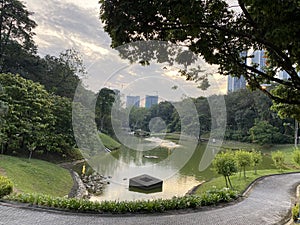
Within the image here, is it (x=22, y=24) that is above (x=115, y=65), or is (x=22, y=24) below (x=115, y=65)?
above

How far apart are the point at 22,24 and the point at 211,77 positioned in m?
19.0

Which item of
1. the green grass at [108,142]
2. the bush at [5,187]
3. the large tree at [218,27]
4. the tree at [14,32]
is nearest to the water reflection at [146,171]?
the green grass at [108,142]

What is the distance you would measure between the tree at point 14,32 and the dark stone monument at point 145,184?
49.4 feet

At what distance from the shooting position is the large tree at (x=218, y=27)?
3150 millimetres

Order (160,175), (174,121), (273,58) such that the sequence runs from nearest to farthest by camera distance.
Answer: (273,58) < (160,175) < (174,121)

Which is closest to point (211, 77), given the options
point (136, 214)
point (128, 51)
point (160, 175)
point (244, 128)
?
point (128, 51)

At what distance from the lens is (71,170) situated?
13.5 meters

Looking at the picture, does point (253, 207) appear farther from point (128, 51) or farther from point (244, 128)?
point (244, 128)

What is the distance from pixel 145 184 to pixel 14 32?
55.5 feet

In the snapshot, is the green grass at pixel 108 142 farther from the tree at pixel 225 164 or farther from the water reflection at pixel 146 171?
the tree at pixel 225 164

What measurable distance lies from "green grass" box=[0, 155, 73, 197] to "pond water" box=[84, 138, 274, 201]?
5.41 feet

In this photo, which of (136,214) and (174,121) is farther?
(174,121)

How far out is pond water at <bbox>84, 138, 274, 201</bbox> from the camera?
34.6ft

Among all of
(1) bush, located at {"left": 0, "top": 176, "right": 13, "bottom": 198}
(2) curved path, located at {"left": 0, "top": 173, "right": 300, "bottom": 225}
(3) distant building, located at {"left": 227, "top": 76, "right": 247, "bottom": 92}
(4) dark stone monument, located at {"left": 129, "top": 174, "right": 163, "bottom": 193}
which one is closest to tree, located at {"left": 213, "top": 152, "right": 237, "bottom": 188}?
(2) curved path, located at {"left": 0, "top": 173, "right": 300, "bottom": 225}
